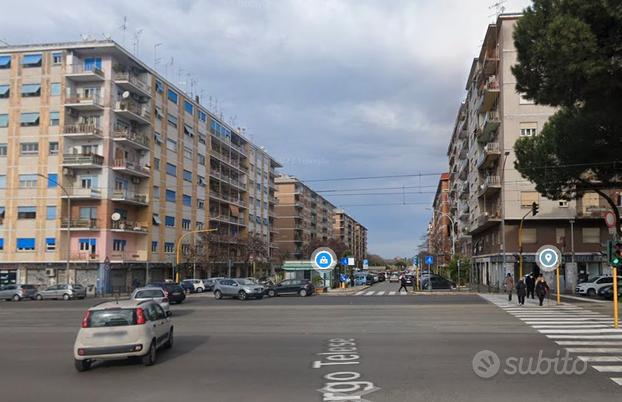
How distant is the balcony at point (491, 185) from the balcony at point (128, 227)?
34.9m

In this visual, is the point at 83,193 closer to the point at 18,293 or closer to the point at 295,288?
the point at 18,293

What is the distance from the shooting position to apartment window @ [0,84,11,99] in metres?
58.4

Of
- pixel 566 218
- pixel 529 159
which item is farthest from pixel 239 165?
pixel 529 159

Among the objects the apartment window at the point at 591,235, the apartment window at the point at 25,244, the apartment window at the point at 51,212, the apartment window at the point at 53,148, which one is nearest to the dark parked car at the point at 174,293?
the apartment window at the point at 51,212

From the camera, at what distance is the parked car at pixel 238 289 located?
41.4m

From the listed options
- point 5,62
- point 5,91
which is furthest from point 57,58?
point 5,91

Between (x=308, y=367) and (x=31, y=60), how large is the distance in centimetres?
5691

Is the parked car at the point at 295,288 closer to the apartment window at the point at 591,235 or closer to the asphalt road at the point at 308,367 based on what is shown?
the asphalt road at the point at 308,367

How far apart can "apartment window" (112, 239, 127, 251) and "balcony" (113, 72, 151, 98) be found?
15.6 m

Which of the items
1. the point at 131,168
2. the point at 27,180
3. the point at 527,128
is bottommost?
the point at 27,180

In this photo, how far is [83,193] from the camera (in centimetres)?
5647

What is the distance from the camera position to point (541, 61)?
1579cm

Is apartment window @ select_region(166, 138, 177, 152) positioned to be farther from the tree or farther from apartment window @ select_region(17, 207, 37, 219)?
the tree

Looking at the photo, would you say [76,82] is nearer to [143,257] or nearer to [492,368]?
[143,257]
